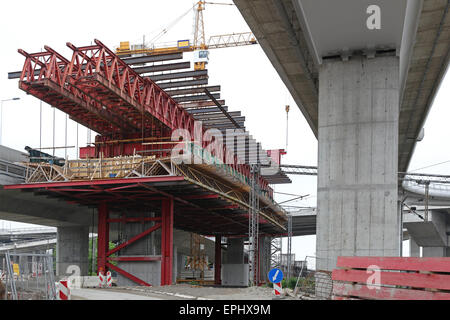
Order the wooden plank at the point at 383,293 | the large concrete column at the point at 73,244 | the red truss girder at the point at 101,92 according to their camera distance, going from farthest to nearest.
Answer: the large concrete column at the point at 73,244, the red truss girder at the point at 101,92, the wooden plank at the point at 383,293

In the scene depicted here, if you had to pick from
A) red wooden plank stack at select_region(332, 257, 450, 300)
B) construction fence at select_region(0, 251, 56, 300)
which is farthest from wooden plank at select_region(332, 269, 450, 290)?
construction fence at select_region(0, 251, 56, 300)

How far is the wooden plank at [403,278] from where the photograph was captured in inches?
503

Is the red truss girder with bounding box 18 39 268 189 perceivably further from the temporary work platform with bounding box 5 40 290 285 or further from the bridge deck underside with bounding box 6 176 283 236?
the bridge deck underside with bounding box 6 176 283 236

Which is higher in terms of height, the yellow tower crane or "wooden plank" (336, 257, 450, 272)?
the yellow tower crane

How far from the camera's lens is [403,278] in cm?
1399

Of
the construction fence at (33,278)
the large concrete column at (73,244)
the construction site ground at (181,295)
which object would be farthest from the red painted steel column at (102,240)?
the construction fence at (33,278)

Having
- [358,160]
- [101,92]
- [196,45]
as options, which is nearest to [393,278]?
[358,160]

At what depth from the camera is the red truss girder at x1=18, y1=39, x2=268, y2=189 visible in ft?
109

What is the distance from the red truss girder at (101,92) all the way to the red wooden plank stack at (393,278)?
66.1 ft

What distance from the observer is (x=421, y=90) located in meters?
33.6

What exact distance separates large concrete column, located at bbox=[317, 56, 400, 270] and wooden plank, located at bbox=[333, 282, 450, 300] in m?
5.94

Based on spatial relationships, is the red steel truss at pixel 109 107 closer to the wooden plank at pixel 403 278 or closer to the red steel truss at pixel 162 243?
the red steel truss at pixel 162 243

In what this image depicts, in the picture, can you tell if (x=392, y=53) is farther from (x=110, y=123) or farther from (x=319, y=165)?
(x=110, y=123)

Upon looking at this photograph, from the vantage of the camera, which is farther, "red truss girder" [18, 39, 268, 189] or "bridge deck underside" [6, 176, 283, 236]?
"bridge deck underside" [6, 176, 283, 236]
